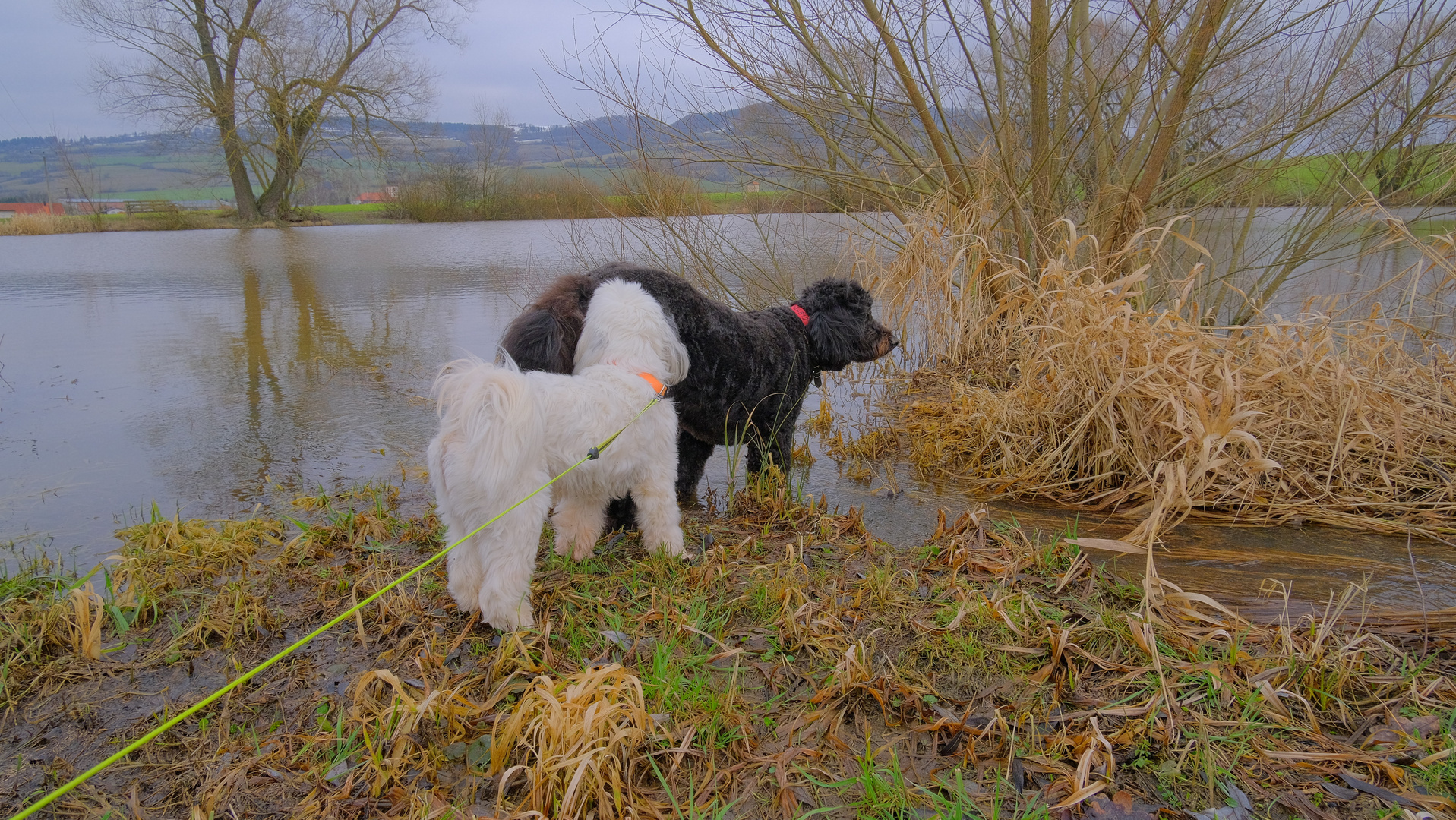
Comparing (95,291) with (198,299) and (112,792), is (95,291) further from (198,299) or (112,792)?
(112,792)

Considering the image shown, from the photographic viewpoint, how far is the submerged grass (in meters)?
1.92

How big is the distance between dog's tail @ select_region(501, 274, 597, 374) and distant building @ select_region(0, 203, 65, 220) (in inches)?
850

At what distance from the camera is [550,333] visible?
3.25 m

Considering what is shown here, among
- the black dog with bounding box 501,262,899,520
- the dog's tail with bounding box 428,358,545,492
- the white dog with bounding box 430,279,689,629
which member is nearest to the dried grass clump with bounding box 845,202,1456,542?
the black dog with bounding box 501,262,899,520

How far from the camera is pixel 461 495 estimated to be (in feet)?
8.30

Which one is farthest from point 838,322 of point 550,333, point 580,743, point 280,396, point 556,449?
point 280,396

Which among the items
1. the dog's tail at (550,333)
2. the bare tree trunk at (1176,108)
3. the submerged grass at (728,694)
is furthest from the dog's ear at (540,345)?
the bare tree trunk at (1176,108)

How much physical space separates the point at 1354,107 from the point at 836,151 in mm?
3651

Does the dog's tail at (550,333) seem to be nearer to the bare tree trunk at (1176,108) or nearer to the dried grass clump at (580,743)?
the dried grass clump at (580,743)

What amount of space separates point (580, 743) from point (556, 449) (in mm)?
1135

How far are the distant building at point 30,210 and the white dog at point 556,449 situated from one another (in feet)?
72.2

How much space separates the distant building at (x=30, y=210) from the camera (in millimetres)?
17859

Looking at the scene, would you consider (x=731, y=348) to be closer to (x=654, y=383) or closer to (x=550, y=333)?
(x=654, y=383)

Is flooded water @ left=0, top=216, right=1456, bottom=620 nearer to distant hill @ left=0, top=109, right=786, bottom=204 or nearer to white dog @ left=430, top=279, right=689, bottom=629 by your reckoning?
white dog @ left=430, top=279, right=689, bottom=629
